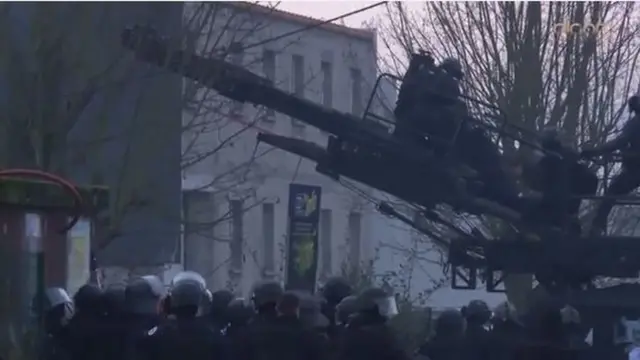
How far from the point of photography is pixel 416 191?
34.3ft

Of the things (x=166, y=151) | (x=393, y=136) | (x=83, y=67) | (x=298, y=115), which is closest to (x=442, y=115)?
(x=393, y=136)

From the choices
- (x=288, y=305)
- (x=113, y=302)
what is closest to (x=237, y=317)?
(x=288, y=305)

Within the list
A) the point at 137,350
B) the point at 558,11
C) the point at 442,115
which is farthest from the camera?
the point at 558,11

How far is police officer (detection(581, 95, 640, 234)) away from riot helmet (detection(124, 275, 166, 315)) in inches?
124

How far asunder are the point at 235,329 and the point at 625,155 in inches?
120

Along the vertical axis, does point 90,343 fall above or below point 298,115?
below

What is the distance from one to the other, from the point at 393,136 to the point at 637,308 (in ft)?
6.85

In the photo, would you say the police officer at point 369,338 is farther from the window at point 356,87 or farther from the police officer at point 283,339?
the window at point 356,87

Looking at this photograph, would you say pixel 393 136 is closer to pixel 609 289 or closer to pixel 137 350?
pixel 609 289

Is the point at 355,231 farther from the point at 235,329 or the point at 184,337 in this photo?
the point at 184,337

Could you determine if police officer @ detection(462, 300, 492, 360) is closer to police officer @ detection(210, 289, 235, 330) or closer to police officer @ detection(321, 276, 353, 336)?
police officer @ detection(321, 276, 353, 336)

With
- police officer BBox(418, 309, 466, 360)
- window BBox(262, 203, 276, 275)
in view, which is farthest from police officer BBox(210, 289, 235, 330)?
window BBox(262, 203, 276, 275)

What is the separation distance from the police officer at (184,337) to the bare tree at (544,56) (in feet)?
52.4

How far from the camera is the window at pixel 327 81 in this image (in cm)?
3098
